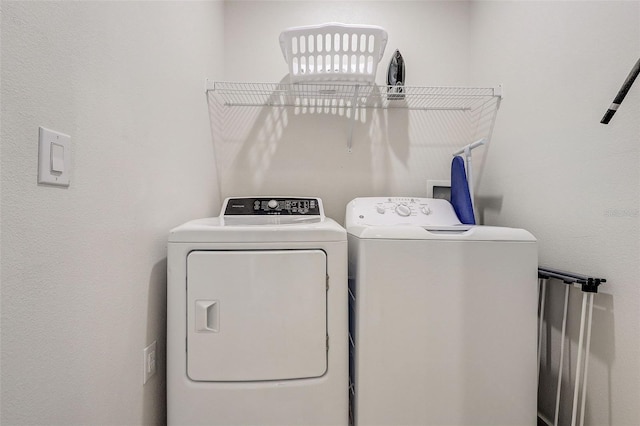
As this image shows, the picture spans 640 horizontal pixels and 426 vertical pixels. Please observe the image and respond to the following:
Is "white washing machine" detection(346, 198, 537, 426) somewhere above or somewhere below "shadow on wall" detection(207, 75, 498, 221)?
below

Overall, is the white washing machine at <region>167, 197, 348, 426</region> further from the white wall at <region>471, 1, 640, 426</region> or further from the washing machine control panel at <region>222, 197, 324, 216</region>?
the white wall at <region>471, 1, 640, 426</region>

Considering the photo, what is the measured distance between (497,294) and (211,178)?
5.17 ft

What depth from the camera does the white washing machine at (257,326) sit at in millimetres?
1069

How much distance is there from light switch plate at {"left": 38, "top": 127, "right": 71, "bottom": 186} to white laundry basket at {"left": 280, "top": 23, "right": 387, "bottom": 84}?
1.18 m

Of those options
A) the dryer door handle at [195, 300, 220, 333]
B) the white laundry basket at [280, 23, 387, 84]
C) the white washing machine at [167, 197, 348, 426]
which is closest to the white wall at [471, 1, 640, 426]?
the white laundry basket at [280, 23, 387, 84]

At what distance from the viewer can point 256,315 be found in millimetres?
1080

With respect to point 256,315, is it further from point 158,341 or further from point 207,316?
point 158,341

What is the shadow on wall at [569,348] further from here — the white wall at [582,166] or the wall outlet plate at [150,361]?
the wall outlet plate at [150,361]

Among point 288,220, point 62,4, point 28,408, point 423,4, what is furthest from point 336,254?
point 423,4

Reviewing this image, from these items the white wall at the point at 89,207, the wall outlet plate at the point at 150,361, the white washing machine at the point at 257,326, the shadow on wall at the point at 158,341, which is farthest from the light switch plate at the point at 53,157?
the wall outlet plate at the point at 150,361

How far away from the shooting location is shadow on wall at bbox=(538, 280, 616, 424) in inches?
40.6

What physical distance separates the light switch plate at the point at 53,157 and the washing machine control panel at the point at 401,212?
1.19 metres

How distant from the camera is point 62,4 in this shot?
71 centimetres

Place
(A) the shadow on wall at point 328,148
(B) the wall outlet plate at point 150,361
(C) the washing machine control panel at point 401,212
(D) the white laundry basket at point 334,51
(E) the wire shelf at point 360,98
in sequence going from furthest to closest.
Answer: (A) the shadow on wall at point 328,148 → (E) the wire shelf at point 360,98 → (C) the washing machine control panel at point 401,212 → (D) the white laundry basket at point 334,51 → (B) the wall outlet plate at point 150,361
